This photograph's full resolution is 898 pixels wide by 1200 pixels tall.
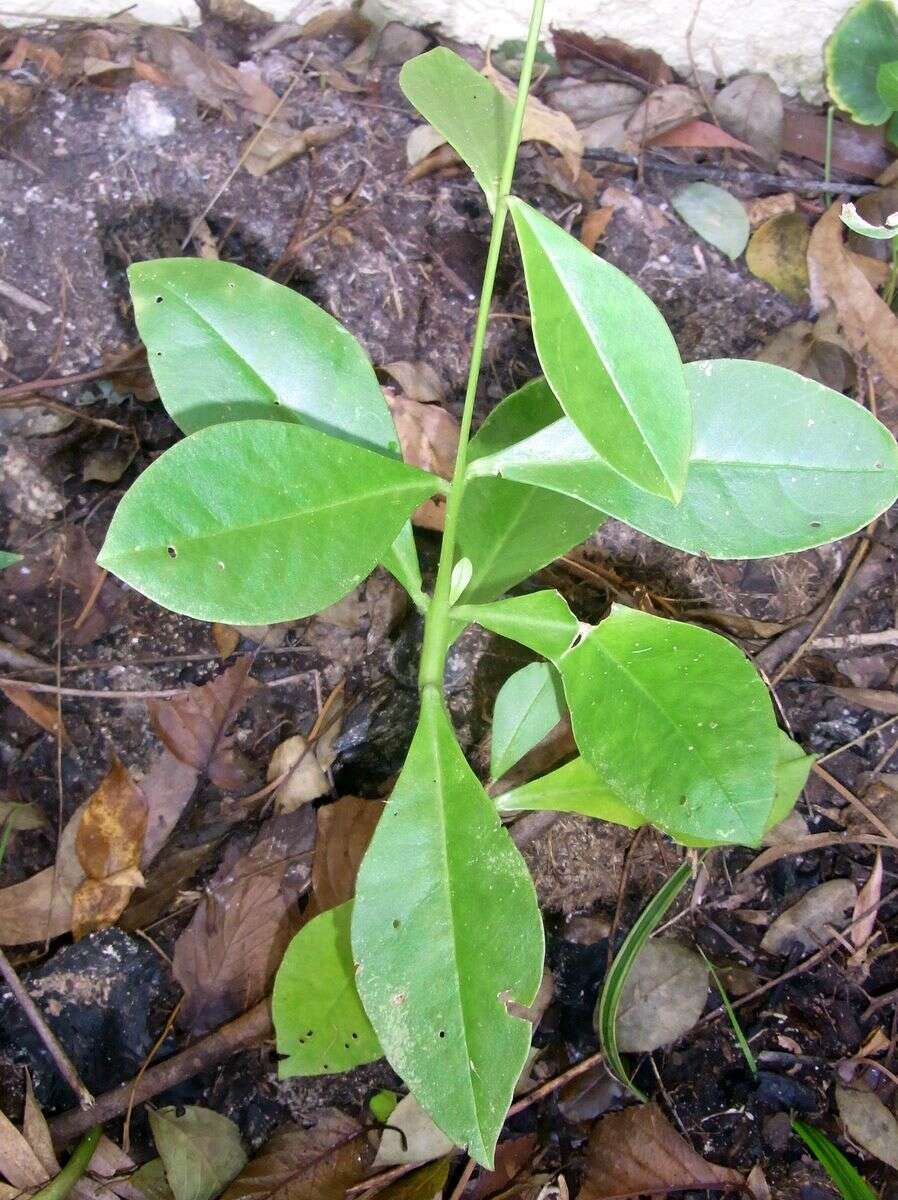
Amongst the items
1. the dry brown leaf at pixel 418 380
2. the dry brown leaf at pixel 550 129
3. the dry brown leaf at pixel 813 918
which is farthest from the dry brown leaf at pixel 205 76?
the dry brown leaf at pixel 813 918

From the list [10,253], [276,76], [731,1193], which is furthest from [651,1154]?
[276,76]

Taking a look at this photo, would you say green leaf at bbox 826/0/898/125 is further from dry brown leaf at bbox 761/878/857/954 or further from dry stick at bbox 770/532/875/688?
dry brown leaf at bbox 761/878/857/954

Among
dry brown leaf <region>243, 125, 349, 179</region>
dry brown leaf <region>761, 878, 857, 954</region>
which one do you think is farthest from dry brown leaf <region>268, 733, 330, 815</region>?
dry brown leaf <region>243, 125, 349, 179</region>

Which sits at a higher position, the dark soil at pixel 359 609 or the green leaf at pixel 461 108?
the green leaf at pixel 461 108

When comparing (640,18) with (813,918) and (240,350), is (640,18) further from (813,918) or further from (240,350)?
(813,918)

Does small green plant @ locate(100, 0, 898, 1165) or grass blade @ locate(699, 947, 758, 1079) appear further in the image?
grass blade @ locate(699, 947, 758, 1079)

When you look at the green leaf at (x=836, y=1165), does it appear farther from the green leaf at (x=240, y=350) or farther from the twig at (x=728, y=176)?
the twig at (x=728, y=176)
